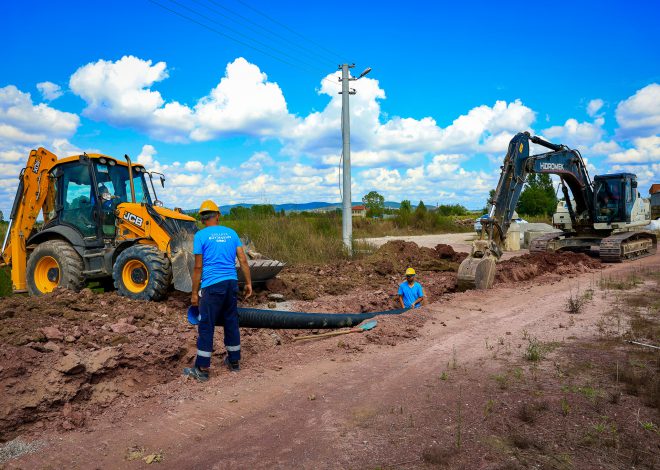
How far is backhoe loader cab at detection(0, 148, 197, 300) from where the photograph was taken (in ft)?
30.7

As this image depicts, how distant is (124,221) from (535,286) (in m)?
8.96

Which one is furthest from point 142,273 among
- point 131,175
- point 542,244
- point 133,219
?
point 542,244

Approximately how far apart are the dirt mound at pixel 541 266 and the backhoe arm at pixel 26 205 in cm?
1017

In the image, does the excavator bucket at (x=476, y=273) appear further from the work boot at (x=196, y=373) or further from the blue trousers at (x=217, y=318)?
the work boot at (x=196, y=373)

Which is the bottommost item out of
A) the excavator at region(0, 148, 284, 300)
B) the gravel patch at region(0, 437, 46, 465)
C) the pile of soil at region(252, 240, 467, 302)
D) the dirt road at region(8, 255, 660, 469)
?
the gravel patch at region(0, 437, 46, 465)

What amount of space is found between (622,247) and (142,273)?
14.6 m

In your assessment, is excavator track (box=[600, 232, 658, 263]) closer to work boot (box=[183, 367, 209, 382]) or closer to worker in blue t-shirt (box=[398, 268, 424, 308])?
worker in blue t-shirt (box=[398, 268, 424, 308])

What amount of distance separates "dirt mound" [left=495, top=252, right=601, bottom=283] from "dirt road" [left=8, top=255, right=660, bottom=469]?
571cm

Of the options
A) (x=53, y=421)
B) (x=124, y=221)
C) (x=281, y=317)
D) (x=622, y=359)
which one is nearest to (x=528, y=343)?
(x=622, y=359)

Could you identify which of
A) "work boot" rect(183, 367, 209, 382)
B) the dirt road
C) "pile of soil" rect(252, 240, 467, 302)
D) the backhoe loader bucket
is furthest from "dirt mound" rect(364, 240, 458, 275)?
"work boot" rect(183, 367, 209, 382)

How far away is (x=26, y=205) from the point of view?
10.7m

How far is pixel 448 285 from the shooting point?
40.7 feet

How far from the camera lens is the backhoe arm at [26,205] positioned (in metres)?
10.5

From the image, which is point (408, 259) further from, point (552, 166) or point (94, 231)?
point (94, 231)
